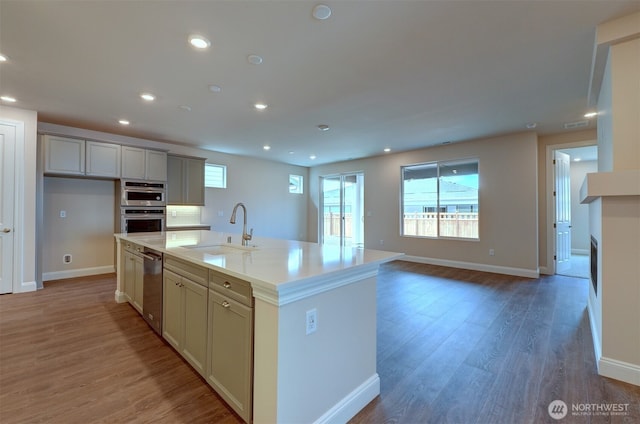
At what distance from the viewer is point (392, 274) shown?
517 cm

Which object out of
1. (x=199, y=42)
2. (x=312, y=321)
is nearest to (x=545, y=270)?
(x=312, y=321)

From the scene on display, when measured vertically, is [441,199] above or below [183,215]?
above

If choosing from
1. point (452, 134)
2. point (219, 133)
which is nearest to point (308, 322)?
point (219, 133)

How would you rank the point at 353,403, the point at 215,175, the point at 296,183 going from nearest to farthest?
the point at 353,403
the point at 215,175
the point at 296,183

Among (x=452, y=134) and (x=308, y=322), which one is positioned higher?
(x=452, y=134)

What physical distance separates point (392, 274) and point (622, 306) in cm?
331

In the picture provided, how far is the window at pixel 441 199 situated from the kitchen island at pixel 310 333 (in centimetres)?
471

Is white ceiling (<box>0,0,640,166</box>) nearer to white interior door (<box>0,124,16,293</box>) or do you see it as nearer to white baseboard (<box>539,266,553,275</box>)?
white interior door (<box>0,124,16,293</box>)

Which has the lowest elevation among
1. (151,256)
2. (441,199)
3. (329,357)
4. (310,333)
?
(329,357)

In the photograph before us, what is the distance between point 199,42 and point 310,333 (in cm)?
246

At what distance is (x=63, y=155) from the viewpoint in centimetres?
435

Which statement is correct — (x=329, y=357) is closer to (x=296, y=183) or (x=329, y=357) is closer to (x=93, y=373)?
(x=93, y=373)

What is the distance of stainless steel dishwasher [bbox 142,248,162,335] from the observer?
2.49m

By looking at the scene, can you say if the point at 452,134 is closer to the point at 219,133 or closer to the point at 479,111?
the point at 479,111
